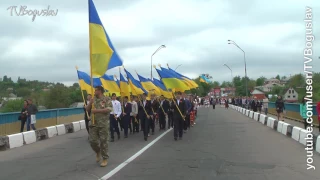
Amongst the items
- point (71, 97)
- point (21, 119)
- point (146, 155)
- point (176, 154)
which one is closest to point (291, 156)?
point (176, 154)

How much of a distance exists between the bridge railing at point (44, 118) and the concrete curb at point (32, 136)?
50.3 inches

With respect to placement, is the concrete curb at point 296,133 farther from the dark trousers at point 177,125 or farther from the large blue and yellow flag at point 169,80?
the large blue and yellow flag at point 169,80

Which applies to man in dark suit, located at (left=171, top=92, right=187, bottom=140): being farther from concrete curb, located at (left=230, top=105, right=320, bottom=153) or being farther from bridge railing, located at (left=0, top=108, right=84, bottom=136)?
bridge railing, located at (left=0, top=108, right=84, bottom=136)

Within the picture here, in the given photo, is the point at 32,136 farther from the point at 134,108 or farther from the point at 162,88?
the point at 162,88

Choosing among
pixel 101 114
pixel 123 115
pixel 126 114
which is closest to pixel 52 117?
pixel 123 115

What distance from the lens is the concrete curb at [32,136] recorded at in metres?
13.7

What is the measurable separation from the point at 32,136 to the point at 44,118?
197 inches

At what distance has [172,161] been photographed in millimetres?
9898

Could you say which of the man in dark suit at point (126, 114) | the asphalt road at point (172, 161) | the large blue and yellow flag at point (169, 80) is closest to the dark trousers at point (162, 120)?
the large blue and yellow flag at point (169, 80)

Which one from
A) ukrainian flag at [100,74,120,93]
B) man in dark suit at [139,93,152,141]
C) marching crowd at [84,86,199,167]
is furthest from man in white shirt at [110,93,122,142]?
ukrainian flag at [100,74,120,93]

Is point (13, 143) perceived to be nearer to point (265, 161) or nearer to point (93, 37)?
point (93, 37)

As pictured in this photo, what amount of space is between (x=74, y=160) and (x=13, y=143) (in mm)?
4583

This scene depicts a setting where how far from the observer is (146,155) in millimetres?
10992

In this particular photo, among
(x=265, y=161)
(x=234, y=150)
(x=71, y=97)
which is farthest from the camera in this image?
(x=71, y=97)
